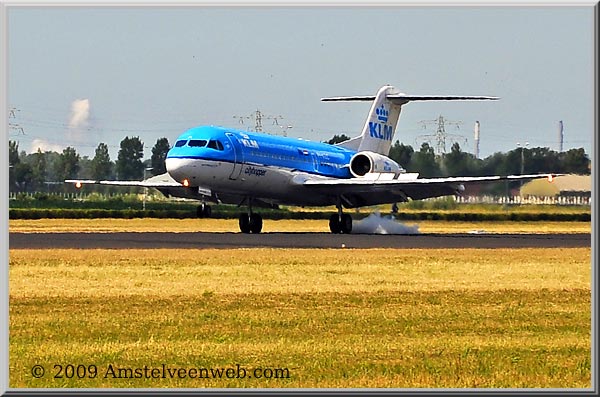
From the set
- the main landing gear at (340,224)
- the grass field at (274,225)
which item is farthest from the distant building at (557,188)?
the main landing gear at (340,224)

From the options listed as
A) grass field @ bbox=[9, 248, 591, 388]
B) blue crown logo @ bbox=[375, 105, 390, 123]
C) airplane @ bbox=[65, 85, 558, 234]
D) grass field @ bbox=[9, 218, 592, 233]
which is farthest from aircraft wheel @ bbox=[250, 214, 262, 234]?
grass field @ bbox=[9, 248, 591, 388]

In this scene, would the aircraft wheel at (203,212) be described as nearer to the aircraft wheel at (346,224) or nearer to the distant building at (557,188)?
the aircraft wheel at (346,224)

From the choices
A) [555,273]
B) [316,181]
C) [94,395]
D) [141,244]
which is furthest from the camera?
[316,181]

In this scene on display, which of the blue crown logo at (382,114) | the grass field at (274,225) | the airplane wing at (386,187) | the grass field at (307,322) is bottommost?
the grass field at (307,322)

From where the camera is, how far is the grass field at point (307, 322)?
13.6m

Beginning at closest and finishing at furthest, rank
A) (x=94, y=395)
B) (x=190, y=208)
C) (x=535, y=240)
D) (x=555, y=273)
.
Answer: (x=94, y=395)
(x=555, y=273)
(x=535, y=240)
(x=190, y=208)

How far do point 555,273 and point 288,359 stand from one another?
41.0 ft

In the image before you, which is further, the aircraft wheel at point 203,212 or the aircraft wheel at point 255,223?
the aircraft wheel at point 255,223

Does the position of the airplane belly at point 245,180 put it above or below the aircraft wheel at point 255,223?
above

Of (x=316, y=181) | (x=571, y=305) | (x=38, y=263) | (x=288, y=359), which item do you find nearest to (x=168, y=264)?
(x=38, y=263)

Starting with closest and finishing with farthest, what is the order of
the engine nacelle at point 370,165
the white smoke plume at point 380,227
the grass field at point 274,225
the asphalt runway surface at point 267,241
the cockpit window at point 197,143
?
the asphalt runway surface at point 267,241 → the cockpit window at point 197,143 → the engine nacelle at point 370,165 → the white smoke plume at point 380,227 → the grass field at point 274,225

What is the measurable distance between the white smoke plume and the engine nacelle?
6.74ft

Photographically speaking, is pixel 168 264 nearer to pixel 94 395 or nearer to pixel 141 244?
pixel 141 244

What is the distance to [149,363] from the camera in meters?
13.9
